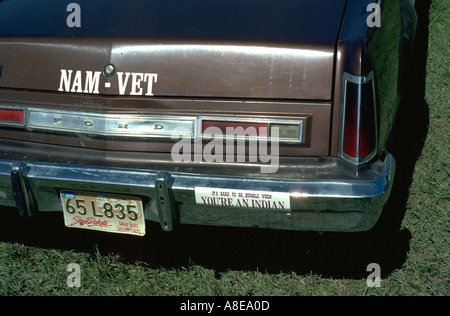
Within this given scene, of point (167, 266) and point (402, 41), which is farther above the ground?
point (402, 41)

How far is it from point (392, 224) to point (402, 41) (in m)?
1.06

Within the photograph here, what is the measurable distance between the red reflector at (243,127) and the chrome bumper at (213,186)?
0.20 m

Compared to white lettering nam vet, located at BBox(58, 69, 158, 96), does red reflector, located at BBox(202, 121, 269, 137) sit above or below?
below

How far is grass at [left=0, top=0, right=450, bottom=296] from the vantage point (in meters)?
2.99

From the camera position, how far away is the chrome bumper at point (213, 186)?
2453 mm

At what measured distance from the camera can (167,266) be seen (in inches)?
125

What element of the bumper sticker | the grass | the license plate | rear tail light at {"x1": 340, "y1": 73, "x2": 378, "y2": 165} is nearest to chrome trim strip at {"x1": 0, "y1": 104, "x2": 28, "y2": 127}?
the license plate

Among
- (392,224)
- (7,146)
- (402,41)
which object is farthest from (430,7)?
(7,146)

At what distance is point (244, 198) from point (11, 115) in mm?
1233

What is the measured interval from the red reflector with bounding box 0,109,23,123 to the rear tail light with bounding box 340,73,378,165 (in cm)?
153

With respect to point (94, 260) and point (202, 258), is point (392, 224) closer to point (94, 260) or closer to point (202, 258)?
point (202, 258)

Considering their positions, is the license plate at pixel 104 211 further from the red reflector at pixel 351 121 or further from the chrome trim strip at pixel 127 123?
the red reflector at pixel 351 121

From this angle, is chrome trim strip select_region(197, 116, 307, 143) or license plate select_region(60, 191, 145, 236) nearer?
chrome trim strip select_region(197, 116, 307, 143)

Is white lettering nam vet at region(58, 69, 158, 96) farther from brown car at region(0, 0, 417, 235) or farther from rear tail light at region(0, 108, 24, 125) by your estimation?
rear tail light at region(0, 108, 24, 125)
